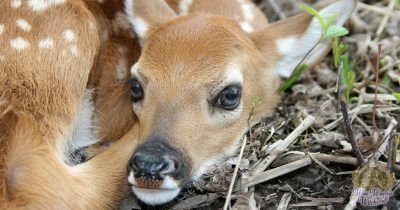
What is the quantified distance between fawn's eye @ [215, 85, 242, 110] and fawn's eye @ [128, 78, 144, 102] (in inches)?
15.9

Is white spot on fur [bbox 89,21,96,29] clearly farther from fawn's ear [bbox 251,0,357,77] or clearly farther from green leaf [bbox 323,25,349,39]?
green leaf [bbox 323,25,349,39]

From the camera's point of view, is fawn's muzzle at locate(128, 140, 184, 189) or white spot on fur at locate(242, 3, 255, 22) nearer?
fawn's muzzle at locate(128, 140, 184, 189)

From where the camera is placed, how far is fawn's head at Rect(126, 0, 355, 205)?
11.0 ft

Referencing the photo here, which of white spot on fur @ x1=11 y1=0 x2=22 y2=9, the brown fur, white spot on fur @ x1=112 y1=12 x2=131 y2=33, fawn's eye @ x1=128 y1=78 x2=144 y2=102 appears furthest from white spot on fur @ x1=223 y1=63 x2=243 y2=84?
white spot on fur @ x1=11 y1=0 x2=22 y2=9

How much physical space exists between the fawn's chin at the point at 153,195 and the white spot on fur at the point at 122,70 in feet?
3.56

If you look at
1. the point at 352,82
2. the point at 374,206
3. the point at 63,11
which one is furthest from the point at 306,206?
the point at 63,11

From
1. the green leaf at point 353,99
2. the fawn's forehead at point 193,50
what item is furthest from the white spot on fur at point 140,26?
the green leaf at point 353,99

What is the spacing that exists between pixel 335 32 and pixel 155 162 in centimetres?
119

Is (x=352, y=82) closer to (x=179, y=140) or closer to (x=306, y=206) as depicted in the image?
(x=306, y=206)

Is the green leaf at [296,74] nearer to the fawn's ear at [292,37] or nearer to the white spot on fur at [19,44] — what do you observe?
the fawn's ear at [292,37]

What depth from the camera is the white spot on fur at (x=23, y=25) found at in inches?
151

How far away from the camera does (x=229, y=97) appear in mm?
3736

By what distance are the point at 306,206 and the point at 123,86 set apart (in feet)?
4.47

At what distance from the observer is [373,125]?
13.3ft
